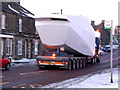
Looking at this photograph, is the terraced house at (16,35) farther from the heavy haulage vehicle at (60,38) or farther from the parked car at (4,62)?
the heavy haulage vehicle at (60,38)

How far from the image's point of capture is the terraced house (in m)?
35.1

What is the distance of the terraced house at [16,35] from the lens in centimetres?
→ 3507

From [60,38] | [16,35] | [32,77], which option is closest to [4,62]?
[60,38]

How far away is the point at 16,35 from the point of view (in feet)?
123

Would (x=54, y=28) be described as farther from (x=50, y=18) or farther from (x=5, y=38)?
(x=5, y=38)

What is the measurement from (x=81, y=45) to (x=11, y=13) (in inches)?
595

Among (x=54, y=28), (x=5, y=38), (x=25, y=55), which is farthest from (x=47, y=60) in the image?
(x=25, y=55)

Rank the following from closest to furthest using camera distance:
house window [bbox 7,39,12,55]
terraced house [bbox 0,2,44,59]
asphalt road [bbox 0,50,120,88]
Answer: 1. asphalt road [bbox 0,50,120,88]
2. terraced house [bbox 0,2,44,59]
3. house window [bbox 7,39,12,55]

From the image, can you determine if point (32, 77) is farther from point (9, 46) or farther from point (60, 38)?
point (9, 46)

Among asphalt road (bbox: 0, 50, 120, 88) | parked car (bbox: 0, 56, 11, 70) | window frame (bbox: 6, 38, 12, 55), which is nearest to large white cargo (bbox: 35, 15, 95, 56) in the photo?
asphalt road (bbox: 0, 50, 120, 88)

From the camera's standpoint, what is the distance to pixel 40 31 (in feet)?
73.3

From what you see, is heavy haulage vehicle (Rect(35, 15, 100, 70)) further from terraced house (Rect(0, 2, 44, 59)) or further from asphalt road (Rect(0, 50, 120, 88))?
terraced house (Rect(0, 2, 44, 59))

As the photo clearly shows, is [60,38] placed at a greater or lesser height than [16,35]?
lesser

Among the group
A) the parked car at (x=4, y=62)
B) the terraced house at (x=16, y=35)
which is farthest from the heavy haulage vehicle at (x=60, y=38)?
the terraced house at (x=16, y=35)
